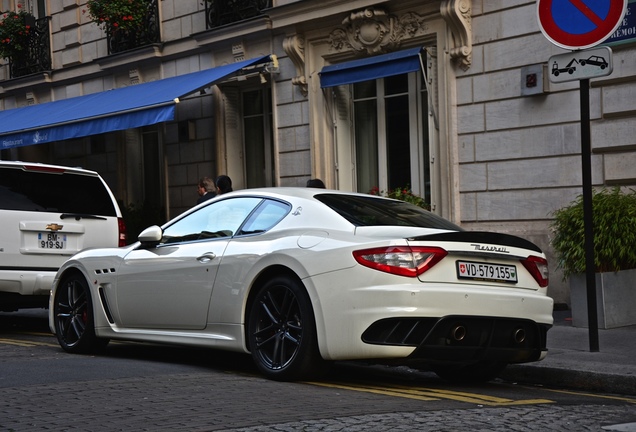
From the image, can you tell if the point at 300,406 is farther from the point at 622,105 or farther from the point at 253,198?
the point at 622,105

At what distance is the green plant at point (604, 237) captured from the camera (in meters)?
11.1

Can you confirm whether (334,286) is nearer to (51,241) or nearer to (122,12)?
(51,241)

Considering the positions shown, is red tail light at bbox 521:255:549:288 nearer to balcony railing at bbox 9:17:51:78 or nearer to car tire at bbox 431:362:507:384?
car tire at bbox 431:362:507:384

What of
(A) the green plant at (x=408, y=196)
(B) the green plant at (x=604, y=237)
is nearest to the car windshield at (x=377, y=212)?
(B) the green plant at (x=604, y=237)

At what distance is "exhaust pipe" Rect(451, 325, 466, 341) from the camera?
724cm

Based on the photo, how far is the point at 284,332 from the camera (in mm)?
7641

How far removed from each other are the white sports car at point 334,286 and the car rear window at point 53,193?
3214 millimetres

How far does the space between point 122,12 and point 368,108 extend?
263 inches

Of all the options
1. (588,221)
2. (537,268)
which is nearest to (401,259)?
(537,268)

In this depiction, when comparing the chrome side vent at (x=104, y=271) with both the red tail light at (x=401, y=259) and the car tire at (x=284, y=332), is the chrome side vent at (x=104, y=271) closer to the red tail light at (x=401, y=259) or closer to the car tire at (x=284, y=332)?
the car tire at (x=284, y=332)

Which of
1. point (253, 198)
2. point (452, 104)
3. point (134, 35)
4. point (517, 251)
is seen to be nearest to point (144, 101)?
point (134, 35)

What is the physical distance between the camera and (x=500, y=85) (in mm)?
14625

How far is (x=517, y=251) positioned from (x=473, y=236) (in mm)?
426

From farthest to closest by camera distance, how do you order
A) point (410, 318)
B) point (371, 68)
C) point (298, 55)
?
point (298, 55) → point (371, 68) → point (410, 318)
